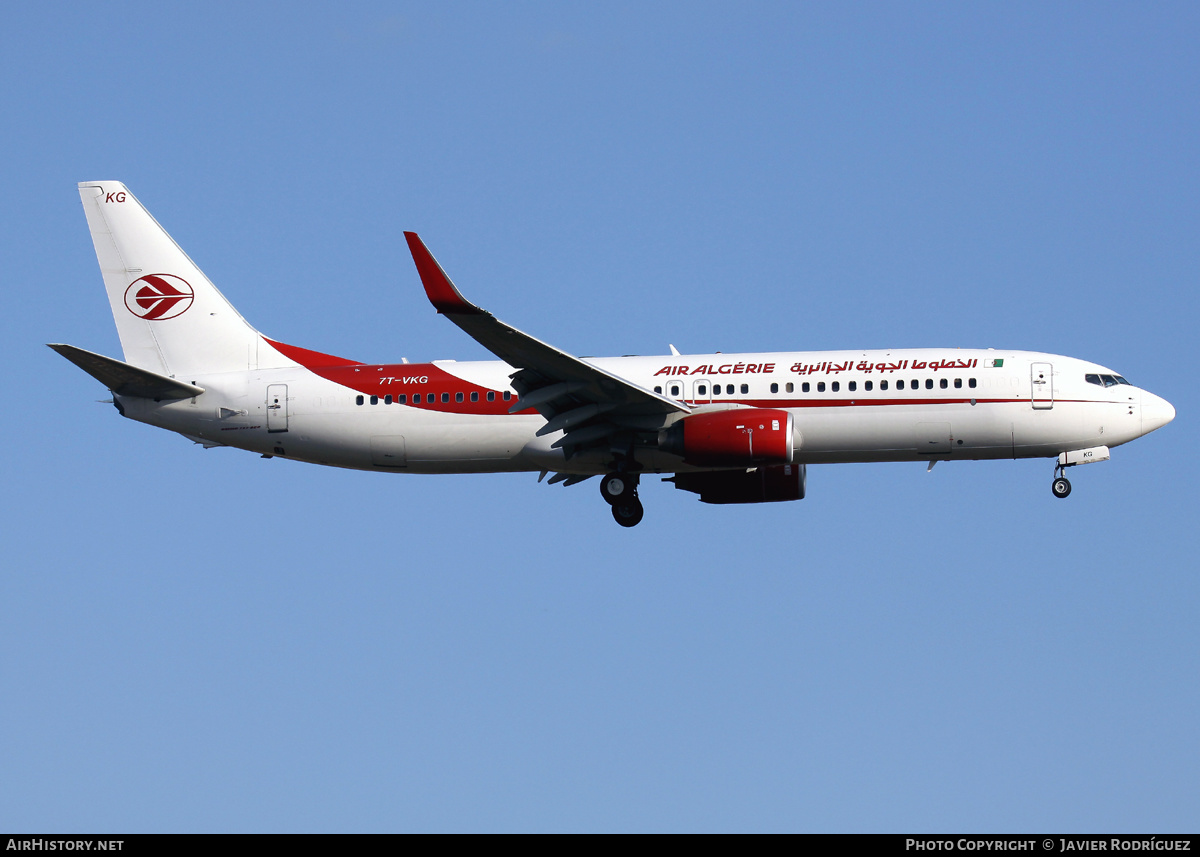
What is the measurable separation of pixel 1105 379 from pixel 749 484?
10.3 metres

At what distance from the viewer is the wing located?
112 feet

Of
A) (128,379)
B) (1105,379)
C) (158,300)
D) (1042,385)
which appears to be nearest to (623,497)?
(1042,385)

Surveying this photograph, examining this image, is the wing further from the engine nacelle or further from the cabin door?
the cabin door

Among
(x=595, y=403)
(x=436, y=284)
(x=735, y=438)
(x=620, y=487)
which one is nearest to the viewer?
(x=436, y=284)

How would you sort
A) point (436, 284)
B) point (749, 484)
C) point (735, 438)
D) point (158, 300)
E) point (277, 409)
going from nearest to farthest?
point (436, 284), point (735, 438), point (277, 409), point (749, 484), point (158, 300)

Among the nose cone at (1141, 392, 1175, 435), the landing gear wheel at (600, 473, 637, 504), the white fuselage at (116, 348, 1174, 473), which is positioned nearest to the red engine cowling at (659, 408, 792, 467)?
the white fuselage at (116, 348, 1174, 473)

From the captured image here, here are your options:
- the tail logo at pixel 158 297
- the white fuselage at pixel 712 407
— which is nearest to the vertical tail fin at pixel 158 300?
the tail logo at pixel 158 297

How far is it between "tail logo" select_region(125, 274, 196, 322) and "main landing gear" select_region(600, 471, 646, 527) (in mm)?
13897

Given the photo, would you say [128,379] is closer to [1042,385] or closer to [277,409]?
[277,409]

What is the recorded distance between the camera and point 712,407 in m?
38.3

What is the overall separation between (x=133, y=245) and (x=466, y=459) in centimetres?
1260

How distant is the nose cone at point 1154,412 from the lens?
38000 mm
